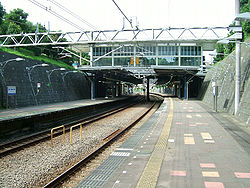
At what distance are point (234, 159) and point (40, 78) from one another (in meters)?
23.3

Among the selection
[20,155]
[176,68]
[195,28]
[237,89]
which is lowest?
[20,155]

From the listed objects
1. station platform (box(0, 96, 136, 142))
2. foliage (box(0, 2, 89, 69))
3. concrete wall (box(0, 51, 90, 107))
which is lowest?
station platform (box(0, 96, 136, 142))

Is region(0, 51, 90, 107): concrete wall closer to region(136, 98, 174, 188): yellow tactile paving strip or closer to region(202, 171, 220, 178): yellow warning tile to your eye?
region(136, 98, 174, 188): yellow tactile paving strip

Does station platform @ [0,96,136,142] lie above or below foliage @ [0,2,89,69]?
below

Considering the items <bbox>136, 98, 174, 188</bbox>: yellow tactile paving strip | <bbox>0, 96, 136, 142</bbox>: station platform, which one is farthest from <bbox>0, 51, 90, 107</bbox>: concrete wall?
<bbox>136, 98, 174, 188</bbox>: yellow tactile paving strip

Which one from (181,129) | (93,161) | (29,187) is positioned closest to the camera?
(29,187)

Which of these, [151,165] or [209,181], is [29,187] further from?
[209,181]

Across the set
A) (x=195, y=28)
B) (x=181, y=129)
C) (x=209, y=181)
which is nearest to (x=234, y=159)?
(x=209, y=181)

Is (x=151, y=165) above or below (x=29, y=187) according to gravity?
above

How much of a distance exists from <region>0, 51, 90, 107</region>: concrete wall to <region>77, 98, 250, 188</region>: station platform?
586 inches

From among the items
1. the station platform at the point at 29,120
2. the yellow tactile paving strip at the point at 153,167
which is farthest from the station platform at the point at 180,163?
the station platform at the point at 29,120

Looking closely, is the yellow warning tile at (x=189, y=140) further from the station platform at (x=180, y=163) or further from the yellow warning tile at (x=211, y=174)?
the yellow warning tile at (x=211, y=174)

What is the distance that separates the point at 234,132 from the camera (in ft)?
34.8

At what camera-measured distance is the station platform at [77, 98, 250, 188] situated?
5296 millimetres
